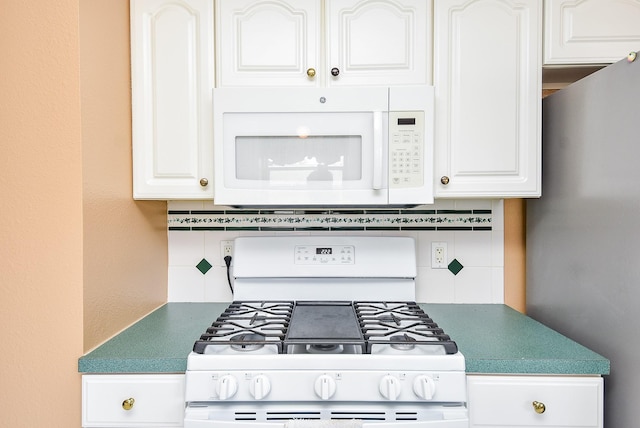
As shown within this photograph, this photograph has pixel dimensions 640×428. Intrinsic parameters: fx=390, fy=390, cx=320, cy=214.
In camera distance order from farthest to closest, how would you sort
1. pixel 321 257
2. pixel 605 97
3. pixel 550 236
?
1. pixel 321 257
2. pixel 550 236
3. pixel 605 97

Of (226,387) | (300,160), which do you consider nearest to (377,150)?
(300,160)

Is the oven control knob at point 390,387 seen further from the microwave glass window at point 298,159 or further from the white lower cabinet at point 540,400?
the microwave glass window at point 298,159

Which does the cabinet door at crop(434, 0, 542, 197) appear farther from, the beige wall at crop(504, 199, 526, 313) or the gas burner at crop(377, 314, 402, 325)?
the gas burner at crop(377, 314, 402, 325)

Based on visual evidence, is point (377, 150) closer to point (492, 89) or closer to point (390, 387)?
point (492, 89)

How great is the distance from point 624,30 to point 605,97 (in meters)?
0.40

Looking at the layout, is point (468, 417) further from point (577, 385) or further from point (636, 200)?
point (636, 200)

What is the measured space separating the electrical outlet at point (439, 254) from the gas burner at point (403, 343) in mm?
589

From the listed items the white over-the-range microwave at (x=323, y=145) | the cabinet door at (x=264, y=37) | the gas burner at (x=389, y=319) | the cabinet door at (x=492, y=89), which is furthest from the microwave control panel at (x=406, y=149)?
the gas burner at (x=389, y=319)

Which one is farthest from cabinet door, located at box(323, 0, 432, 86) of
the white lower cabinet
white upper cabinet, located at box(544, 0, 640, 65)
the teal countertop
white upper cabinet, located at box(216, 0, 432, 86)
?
the white lower cabinet

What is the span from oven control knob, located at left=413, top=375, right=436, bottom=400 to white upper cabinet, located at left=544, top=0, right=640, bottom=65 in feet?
3.86

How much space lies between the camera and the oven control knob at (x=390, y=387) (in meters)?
1.02

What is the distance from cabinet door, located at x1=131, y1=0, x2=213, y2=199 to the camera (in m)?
1.39

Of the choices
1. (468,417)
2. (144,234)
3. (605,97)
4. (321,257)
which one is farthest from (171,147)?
(605,97)

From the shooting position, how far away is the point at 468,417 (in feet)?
3.49
